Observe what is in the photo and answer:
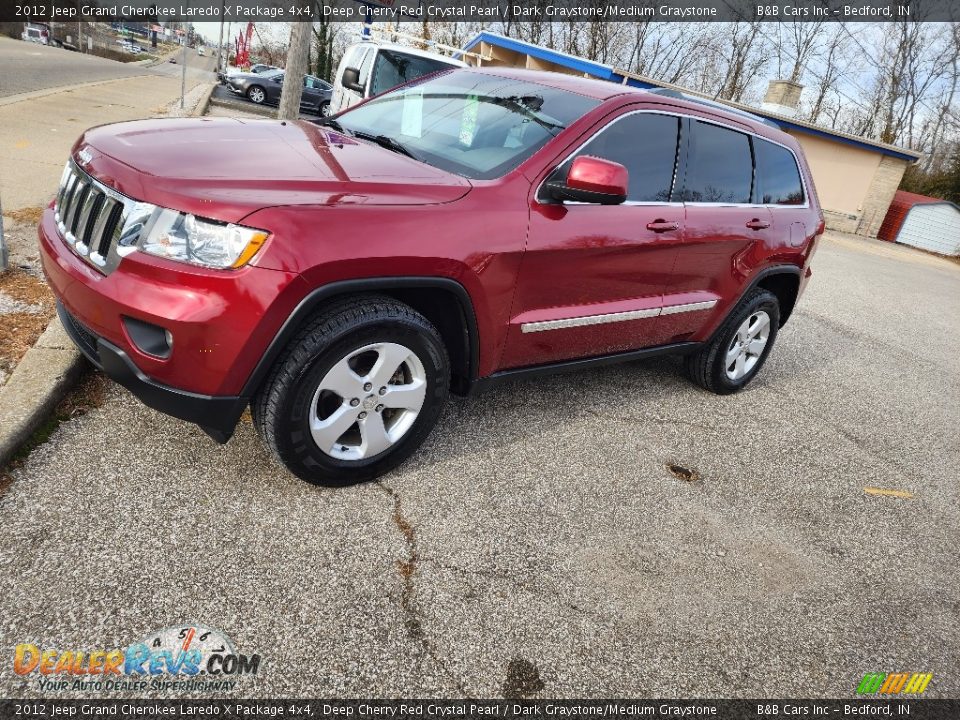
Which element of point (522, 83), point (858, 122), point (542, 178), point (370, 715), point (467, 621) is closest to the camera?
point (370, 715)

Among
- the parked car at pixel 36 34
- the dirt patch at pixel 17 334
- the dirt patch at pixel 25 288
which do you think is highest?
the dirt patch at pixel 17 334

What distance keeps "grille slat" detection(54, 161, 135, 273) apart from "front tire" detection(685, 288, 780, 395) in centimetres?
353

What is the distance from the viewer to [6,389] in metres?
2.99

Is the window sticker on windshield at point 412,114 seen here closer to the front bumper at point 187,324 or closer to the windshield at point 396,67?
the front bumper at point 187,324

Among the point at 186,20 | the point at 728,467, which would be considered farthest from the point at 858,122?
→ the point at 728,467

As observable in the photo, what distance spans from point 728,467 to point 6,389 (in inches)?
138

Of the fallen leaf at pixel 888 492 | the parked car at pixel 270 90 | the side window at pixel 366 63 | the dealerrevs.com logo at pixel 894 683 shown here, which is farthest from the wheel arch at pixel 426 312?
the parked car at pixel 270 90

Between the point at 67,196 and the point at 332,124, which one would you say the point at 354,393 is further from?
the point at 332,124

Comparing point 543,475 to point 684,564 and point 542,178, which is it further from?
point 542,178

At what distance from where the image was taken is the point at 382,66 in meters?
11.4

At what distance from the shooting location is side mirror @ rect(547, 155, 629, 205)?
117 inches

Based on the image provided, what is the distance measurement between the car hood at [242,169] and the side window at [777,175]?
2438mm

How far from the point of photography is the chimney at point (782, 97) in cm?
2633

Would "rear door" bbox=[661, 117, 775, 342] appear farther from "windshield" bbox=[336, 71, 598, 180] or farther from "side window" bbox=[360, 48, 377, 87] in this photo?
"side window" bbox=[360, 48, 377, 87]
